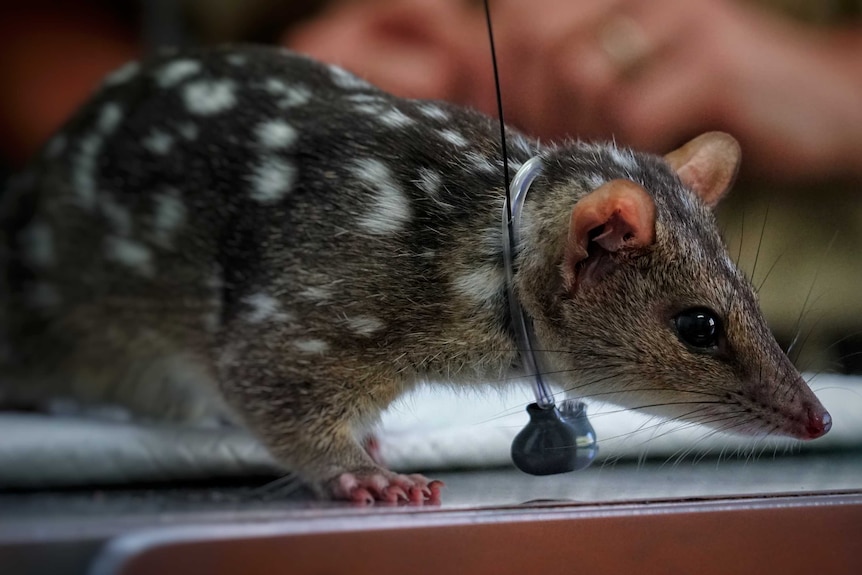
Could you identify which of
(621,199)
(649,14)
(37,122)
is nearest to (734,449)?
(621,199)

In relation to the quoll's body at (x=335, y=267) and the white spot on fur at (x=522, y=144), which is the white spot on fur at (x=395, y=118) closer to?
the quoll's body at (x=335, y=267)

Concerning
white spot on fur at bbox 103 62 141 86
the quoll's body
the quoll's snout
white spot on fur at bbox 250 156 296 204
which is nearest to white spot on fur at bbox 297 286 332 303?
the quoll's body

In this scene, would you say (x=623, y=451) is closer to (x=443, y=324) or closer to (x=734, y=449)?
(x=734, y=449)

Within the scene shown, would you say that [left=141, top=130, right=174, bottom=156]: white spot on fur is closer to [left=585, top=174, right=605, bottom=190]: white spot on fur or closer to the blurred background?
the blurred background

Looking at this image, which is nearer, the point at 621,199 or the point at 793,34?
the point at 621,199

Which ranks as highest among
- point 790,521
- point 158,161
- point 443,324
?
point 158,161

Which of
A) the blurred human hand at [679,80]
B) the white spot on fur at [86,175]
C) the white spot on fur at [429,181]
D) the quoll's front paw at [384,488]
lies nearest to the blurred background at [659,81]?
the blurred human hand at [679,80]

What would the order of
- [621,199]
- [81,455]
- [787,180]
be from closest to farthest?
1. [621,199]
2. [81,455]
3. [787,180]
